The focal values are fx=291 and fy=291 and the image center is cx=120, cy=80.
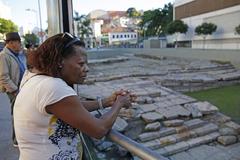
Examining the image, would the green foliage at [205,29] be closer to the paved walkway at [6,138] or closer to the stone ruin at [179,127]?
the stone ruin at [179,127]

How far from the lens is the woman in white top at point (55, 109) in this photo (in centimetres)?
115

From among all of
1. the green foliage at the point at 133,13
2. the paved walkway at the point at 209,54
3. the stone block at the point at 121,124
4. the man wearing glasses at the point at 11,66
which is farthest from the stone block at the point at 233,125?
the green foliage at the point at 133,13

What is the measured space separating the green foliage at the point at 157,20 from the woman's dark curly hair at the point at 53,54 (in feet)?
122

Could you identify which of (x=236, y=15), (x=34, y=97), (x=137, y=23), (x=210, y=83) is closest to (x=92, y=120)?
(x=34, y=97)

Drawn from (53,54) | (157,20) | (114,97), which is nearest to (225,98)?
(114,97)

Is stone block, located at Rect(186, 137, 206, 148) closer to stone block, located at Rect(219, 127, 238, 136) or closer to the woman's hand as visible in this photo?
stone block, located at Rect(219, 127, 238, 136)

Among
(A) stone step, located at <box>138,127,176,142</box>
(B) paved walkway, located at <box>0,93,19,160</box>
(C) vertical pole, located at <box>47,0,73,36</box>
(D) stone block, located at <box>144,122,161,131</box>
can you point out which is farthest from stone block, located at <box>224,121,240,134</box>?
(C) vertical pole, located at <box>47,0,73,36</box>

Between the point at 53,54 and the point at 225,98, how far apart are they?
8279mm

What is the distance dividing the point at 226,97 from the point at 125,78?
330 cm

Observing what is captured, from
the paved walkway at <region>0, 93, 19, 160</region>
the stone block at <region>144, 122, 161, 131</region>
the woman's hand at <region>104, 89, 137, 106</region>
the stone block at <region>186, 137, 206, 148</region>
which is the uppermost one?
the woman's hand at <region>104, 89, 137, 106</region>

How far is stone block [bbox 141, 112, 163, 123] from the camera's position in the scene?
550 cm

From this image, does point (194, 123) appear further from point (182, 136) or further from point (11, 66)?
point (11, 66)

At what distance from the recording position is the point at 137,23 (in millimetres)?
44656

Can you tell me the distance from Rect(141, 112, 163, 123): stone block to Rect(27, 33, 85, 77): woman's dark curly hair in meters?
4.38
